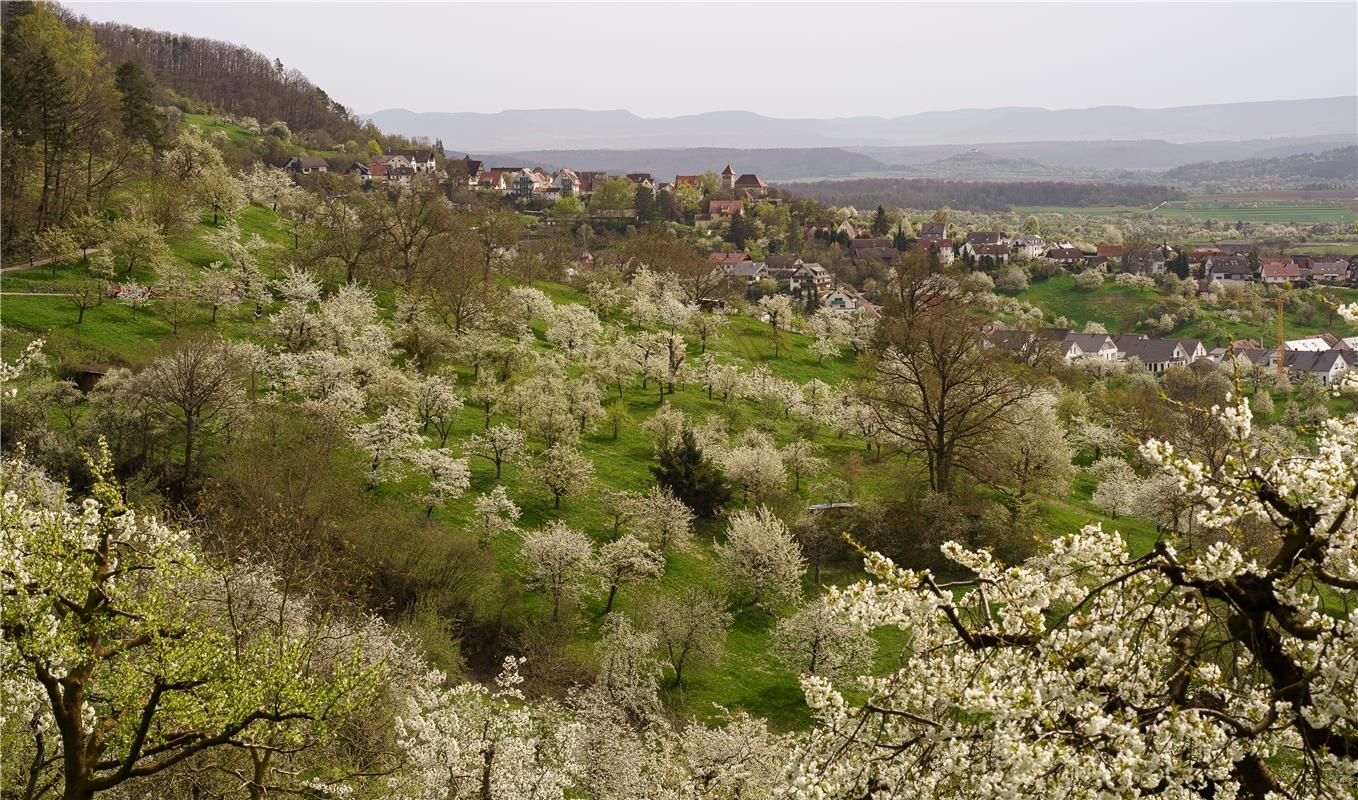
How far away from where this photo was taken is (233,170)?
77.2 metres

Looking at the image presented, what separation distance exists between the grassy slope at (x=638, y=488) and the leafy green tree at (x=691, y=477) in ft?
3.59

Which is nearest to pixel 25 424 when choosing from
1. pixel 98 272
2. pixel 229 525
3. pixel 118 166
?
pixel 229 525

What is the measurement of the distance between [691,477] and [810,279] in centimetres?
8031

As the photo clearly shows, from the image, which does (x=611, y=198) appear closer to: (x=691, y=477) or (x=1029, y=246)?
(x=1029, y=246)

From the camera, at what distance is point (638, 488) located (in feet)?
132

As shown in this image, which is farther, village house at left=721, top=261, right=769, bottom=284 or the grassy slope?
village house at left=721, top=261, right=769, bottom=284

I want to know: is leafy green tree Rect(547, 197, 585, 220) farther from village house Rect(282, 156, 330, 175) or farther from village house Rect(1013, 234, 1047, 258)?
village house Rect(1013, 234, 1047, 258)

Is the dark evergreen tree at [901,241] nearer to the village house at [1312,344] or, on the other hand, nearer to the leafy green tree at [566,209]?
the leafy green tree at [566,209]

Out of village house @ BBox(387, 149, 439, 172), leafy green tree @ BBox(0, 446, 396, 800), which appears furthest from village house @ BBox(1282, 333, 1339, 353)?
leafy green tree @ BBox(0, 446, 396, 800)

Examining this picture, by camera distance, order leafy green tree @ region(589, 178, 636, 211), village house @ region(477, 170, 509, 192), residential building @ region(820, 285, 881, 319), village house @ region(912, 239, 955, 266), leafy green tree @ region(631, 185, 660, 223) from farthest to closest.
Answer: village house @ region(477, 170, 509, 192) → village house @ region(912, 239, 955, 266) → leafy green tree @ region(631, 185, 660, 223) → leafy green tree @ region(589, 178, 636, 211) → residential building @ region(820, 285, 881, 319)

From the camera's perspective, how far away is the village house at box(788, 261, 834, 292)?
115m

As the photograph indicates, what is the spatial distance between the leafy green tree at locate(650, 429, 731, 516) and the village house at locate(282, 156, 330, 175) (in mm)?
78713

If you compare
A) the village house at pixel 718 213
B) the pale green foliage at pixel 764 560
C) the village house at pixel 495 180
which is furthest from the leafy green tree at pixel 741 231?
the pale green foliage at pixel 764 560

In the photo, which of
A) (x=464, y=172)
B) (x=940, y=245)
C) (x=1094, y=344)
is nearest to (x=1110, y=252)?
(x=940, y=245)
